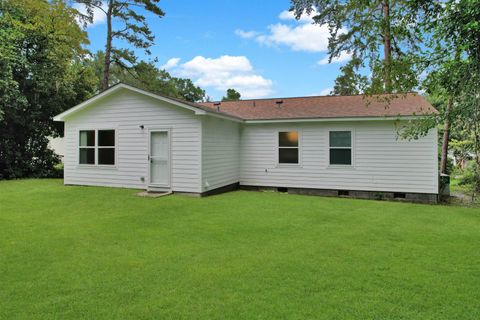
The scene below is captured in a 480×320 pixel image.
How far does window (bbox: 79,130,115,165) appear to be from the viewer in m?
10.8

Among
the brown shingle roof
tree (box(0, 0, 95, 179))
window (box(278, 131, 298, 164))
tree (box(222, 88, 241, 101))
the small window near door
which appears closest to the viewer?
the brown shingle roof

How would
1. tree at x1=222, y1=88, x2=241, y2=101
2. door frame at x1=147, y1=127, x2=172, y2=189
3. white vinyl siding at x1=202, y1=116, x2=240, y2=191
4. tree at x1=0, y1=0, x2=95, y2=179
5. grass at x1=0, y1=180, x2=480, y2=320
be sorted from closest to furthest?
grass at x1=0, y1=180, x2=480, y2=320
white vinyl siding at x1=202, y1=116, x2=240, y2=191
door frame at x1=147, y1=127, x2=172, y2=189
tree at x1=0, y1=0, x2=95, y2=179
tree at x1=222, y1=88, x2=241, y2=101

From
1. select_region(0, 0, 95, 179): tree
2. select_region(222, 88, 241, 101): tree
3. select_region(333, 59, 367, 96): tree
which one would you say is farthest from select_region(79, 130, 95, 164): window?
select_region(222, 88, 241, 101): tree

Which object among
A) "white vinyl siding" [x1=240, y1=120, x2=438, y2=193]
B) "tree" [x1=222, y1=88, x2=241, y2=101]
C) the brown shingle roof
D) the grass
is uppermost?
"tree" [x1=222, y1=88, x2=241, y2=101]

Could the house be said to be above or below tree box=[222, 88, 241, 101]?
below

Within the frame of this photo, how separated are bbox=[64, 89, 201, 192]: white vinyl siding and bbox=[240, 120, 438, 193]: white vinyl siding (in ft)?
8.97

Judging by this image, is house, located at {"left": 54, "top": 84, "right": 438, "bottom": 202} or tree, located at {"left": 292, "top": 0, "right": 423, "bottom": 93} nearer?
tree, located at {"left": 292, "top": 0, "right": 423, "bottom": 93}

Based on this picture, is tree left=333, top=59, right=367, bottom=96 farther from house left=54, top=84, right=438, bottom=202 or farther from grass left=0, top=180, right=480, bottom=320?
grass left=0, top=180, right=480, bottom=320

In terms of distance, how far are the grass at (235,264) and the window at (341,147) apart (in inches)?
122

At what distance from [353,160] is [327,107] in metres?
2.38

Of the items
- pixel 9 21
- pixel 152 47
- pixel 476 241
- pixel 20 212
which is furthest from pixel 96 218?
pixel 152 47

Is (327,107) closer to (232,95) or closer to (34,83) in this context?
(34,83)

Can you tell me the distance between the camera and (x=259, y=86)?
38.6m

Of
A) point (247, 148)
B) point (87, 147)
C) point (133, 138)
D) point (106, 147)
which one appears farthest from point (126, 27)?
point (247, 148)
